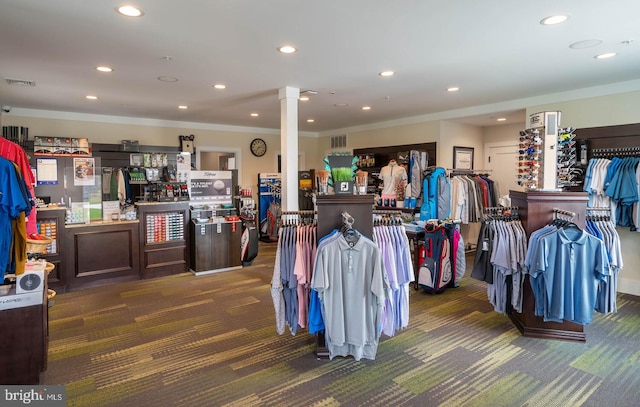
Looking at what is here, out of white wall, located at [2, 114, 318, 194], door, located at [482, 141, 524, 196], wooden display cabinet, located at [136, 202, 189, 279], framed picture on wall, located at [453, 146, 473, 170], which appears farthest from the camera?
door, located at [482, 141, 524, 196]

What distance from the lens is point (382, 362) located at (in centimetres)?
301

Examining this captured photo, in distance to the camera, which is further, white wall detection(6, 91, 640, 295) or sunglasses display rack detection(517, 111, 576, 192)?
white wall detection(6, 91, 640, 295)

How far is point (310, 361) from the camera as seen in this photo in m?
3.03

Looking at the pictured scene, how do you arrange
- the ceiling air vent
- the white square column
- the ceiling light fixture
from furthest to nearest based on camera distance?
1. the white square column
2. the ceiling air vent
3. the ceiling light fixture

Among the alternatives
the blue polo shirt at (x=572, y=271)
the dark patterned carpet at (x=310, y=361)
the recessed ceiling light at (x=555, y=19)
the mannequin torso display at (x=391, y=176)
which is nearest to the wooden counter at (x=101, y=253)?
the dark patterned carpet at (x=310, y=361)

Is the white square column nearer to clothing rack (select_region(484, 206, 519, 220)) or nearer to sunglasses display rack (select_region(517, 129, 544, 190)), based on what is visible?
clothing rack (select_region(484, 206, 519, 220))

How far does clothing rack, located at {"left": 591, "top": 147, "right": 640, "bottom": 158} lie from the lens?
4.66 metres

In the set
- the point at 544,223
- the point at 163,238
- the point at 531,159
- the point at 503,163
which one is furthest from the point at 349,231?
the point at 503,163

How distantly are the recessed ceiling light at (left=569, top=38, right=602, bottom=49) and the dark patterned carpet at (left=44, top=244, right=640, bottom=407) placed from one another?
8.81 feet

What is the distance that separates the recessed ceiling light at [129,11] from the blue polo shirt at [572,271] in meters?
3.67

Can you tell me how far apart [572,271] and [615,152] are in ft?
8.71

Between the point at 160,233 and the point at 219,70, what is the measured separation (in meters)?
2.76

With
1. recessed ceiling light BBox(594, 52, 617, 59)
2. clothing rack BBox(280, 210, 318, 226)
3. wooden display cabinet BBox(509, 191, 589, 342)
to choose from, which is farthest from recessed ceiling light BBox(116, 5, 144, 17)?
recessed ceiling light BBox(594, 52, 617, 59)

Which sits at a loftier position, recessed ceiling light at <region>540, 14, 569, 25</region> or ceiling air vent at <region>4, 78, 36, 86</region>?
ceiling air vent at <region>4, 78, 36, 86</region>
